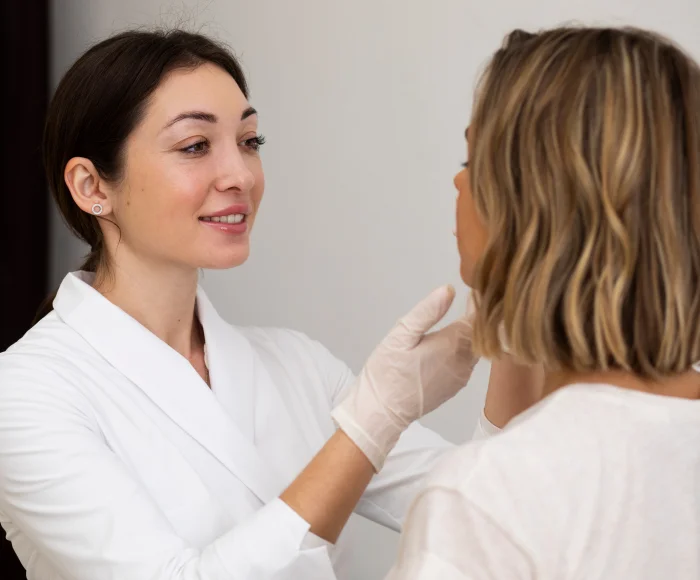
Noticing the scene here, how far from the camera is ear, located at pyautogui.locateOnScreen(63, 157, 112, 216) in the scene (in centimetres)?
129

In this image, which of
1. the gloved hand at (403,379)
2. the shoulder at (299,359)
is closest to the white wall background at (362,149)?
the shoulder at (299,359)

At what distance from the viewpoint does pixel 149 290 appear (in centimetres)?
130

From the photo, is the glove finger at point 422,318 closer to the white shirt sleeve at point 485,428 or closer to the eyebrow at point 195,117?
the white shirt sleeve at point 485,428

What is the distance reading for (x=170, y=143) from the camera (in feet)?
4.09

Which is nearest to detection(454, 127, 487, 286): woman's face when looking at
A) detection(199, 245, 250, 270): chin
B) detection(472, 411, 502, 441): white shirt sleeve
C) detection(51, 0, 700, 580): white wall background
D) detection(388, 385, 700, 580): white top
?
detection(388, 385, 700, 580): white top

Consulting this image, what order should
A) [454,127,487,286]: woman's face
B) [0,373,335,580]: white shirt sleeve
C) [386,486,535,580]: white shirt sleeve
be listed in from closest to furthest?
[386,486,535,580]: white shirt sleeve
[454,127,487,286]: woman's face
[0,373,335,580]: white shirt sleeve

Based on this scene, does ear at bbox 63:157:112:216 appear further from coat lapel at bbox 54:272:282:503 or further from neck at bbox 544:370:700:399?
neck at bbox 544:370:700:399

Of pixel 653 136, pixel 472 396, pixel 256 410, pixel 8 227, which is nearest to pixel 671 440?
pixel 653 136

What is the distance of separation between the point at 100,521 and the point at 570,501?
22.1 inches

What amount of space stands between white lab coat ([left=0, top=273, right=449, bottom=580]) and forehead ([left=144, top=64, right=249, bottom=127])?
27cm

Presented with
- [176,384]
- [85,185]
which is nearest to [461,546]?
[176,384]

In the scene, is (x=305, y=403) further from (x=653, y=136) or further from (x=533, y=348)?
(x=653, y=136)

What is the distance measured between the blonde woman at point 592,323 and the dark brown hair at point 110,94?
67 centimetres

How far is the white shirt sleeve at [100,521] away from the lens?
0.99 m
